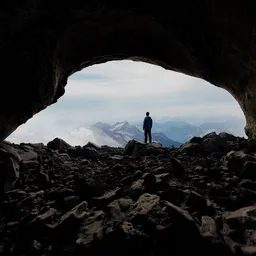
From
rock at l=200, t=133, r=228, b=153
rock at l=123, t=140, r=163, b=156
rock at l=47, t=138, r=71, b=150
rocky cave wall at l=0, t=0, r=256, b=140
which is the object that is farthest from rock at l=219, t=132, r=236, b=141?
rock at l=47, t=138, r=71, b=150

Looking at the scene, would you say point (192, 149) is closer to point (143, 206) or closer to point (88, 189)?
point (88, 189)

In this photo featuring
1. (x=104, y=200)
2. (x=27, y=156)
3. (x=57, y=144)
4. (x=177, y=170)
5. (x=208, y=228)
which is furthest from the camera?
(x=57, y=144)

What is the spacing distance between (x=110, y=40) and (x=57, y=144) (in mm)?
4964

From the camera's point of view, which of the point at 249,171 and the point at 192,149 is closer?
the point at 249,171

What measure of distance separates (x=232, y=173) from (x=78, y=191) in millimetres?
2463

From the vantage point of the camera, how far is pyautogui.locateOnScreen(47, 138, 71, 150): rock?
9466 millimetres

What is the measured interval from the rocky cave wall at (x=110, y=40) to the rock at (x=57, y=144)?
3.64 m

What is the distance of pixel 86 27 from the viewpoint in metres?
5.15

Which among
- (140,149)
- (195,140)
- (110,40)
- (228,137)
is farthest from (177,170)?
(228,137)

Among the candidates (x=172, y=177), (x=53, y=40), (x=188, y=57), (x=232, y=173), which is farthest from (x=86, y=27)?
(x=232, y=173)

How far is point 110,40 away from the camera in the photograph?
5754 mm

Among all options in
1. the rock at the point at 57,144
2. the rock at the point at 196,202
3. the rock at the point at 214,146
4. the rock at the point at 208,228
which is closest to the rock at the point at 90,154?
the rock at the point at 57,144

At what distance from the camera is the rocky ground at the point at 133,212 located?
2.75 meters

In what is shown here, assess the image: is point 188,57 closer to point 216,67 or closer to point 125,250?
point 216,67
